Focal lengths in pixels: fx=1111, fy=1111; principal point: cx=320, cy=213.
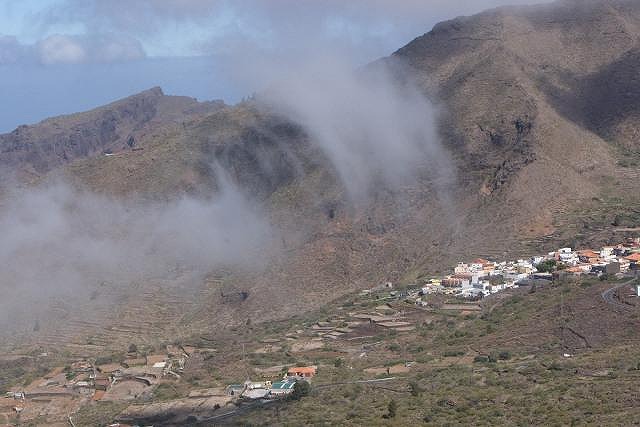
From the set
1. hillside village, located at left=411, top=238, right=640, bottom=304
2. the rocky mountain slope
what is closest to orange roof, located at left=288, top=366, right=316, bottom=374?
hillside village, located at left=411, top=238, right=640, bottom=304

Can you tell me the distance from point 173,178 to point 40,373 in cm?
4085

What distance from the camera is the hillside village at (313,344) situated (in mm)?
49094

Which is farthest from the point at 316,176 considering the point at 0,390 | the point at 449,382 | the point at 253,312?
the point at 449,382

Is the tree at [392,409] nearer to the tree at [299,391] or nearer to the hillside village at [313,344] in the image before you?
the tree at [299,391]

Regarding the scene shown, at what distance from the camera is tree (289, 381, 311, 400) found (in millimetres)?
43750

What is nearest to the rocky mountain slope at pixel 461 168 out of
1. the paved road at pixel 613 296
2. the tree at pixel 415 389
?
the paved road at pixel 613 296

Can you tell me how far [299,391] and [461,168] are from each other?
133 ft

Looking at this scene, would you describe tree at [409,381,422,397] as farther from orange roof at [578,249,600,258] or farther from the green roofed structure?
orange roof at [578,249,600,258]

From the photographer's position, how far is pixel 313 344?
58062 millimetres

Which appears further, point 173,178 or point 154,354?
→ point 173,178

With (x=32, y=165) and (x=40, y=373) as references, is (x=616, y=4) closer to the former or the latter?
(x=40, y=373)

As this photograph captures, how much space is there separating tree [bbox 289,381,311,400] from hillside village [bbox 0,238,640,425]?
5.48 feet

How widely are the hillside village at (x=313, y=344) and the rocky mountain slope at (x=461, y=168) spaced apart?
4.73 metres

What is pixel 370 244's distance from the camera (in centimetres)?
7875
